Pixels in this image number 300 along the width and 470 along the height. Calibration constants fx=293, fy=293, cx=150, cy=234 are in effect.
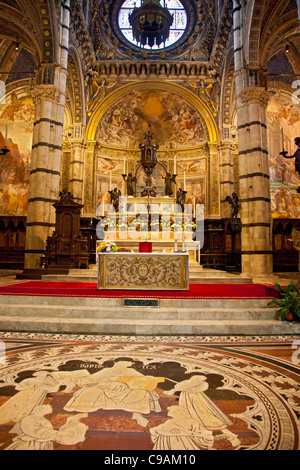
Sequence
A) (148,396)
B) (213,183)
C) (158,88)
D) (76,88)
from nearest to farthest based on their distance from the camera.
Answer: (148,396) → (76,88) → (213,183) → (158,88)

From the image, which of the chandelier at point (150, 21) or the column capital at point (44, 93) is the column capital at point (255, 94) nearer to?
the column capital at point (44, 93)

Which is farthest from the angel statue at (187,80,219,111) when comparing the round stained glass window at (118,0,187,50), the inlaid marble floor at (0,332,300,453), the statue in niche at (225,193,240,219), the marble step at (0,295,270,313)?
the inlaid marble floor at (0,332,300,453)

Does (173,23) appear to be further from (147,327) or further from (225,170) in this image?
(147,327)

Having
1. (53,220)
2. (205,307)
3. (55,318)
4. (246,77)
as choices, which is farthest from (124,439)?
(246,77)

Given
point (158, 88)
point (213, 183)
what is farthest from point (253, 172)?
point (158, 88)

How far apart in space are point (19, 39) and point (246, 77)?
37.6ft

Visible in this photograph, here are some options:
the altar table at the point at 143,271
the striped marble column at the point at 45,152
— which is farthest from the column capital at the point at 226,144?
the altar table at the point at 143,271

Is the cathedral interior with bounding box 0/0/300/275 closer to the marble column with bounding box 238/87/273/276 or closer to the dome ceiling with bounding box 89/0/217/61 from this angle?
the dome ceiling with bounding box 89/0/217/61

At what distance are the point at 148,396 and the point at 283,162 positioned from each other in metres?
18.9

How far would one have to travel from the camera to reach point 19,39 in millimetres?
14766

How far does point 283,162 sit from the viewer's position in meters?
18.4

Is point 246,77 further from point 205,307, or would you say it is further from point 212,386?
point 212,386

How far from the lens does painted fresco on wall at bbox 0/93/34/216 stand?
17594 millimetres

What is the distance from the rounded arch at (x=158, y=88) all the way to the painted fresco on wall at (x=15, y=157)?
391 centimetres
